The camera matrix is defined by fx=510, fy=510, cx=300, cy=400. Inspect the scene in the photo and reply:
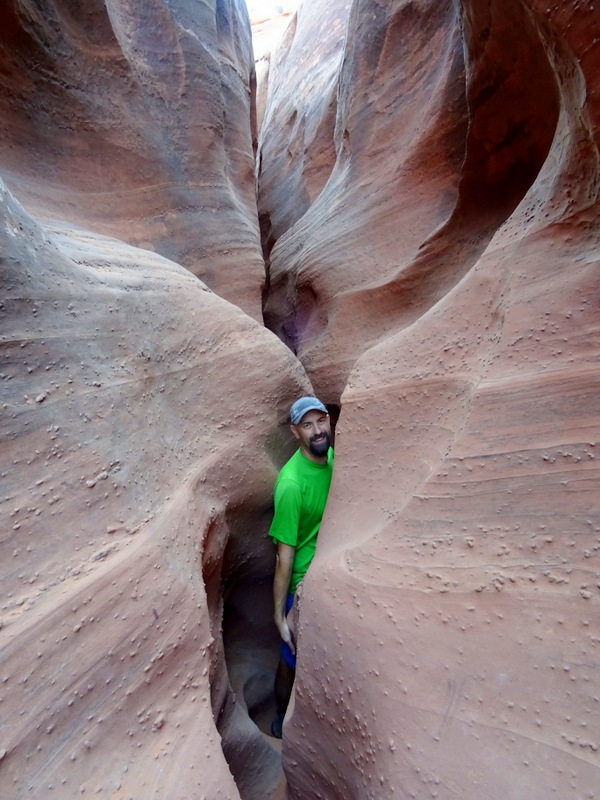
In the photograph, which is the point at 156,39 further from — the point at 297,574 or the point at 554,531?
the point at 554,531

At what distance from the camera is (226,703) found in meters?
2.34

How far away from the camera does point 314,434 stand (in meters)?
2.54

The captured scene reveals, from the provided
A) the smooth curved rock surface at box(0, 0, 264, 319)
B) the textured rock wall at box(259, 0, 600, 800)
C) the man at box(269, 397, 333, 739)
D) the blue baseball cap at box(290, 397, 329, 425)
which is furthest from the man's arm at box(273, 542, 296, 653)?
the smooth curved rock surface at box(0, 0, 264, 319)

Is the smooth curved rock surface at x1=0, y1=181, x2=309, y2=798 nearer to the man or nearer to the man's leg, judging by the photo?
the man

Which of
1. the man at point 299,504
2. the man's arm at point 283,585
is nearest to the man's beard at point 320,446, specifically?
the man at point 299,504

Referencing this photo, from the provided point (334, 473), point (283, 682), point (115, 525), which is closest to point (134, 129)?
point (334, 473)

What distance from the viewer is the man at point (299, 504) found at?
2480 mm

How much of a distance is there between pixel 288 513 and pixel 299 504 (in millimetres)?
70

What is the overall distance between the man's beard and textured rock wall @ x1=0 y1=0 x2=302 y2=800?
0.99ft

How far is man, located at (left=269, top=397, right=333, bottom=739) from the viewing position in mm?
2480

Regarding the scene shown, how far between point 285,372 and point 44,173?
2067 mm

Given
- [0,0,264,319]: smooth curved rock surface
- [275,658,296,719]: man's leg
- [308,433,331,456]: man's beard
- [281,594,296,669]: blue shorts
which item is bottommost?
[275,658,296,719]: man's leg

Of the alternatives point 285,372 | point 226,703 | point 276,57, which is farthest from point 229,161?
point 276,57

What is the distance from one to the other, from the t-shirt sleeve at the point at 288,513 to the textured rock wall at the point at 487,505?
0.61ft
